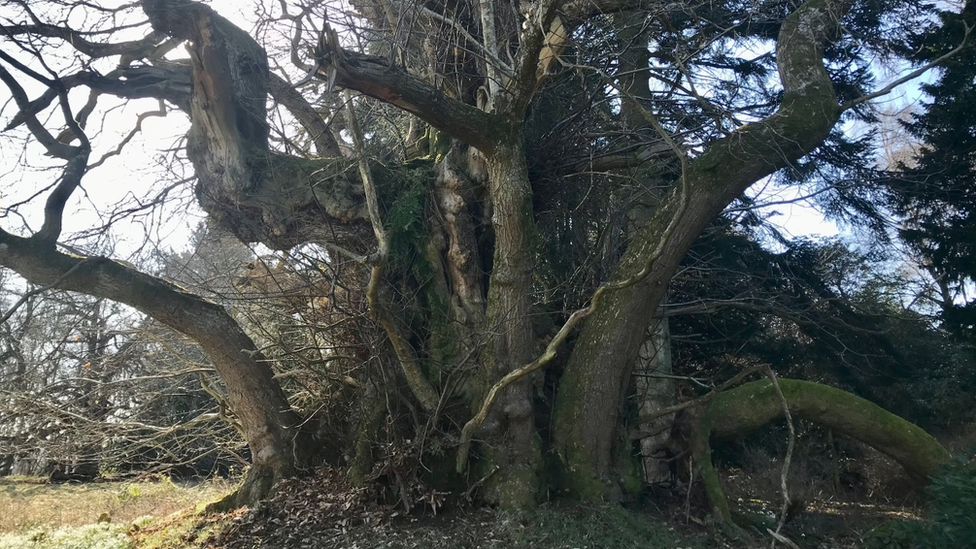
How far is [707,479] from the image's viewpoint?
671cm

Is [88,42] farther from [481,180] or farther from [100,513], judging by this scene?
[100,513]

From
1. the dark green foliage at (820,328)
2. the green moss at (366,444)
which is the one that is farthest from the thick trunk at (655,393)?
the green moss at (366,444)

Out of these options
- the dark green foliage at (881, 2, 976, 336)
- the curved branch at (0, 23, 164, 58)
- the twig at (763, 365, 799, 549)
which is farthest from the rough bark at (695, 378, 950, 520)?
the curved branch at (0, 23, 164, 58)

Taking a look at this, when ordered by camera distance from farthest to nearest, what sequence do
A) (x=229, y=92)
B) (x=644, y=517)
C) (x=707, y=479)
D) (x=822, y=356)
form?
(x=822, y=356) < (x=229, y=92) < (x=707, y=479) < (x=644, y=517)

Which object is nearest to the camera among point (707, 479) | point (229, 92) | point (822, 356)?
point (707, 479)

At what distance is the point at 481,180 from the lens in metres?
7.14

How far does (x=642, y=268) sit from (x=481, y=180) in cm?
203

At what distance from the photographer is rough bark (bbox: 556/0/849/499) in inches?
246

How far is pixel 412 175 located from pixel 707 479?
4.39 metres

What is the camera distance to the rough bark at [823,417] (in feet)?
23.2

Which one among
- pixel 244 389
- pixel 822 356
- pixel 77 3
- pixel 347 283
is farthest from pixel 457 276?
pixel 822 356

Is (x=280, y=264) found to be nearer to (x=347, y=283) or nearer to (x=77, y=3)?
(x=347, y=283)

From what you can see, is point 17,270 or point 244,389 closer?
point 17,270

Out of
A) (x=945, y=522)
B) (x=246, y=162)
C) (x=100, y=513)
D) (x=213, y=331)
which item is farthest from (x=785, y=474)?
(x=100, y=513)
